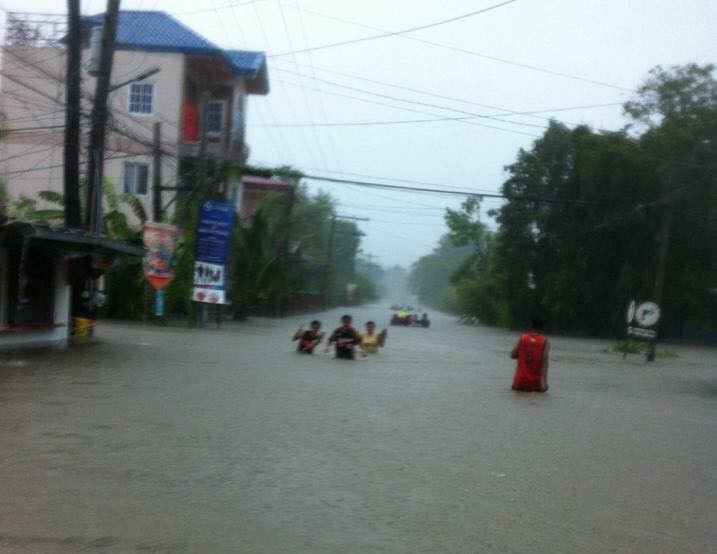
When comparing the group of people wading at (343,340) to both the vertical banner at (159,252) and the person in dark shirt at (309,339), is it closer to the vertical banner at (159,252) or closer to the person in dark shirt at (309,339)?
the person in dark shirt at (309,339)

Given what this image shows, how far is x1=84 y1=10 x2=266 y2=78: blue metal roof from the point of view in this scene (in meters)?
36.7

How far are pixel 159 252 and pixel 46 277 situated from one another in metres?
6.63

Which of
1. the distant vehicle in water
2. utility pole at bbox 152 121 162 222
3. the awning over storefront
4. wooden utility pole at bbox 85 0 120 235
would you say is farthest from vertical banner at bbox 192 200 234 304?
the distant vehicle in water

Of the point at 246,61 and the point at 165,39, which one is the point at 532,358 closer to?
the point at 165,39

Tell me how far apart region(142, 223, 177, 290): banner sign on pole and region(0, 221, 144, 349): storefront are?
14.6ft

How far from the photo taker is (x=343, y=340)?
22.5 metres

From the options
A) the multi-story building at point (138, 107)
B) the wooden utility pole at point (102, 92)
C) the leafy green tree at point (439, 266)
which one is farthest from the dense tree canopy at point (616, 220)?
the leafy green tree at point (439, 266)

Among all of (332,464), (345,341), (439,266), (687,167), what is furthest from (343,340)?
(439,266)

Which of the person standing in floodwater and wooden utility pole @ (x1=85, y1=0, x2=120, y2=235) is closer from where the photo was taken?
the person standing in floodwater

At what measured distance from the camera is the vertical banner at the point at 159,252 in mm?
26750

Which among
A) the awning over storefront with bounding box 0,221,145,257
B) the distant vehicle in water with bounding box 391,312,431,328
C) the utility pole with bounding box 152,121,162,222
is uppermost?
the utility pole with bounding box 152,121,162,222

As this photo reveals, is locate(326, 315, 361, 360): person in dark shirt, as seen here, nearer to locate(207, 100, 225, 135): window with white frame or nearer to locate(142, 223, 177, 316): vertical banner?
locate(142, 223, 177, 316): vertical banner

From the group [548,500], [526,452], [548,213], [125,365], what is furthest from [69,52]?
[548,213]

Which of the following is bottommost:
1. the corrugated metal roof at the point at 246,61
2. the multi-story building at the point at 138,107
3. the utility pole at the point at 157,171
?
the utility pole at the point at 157,171
